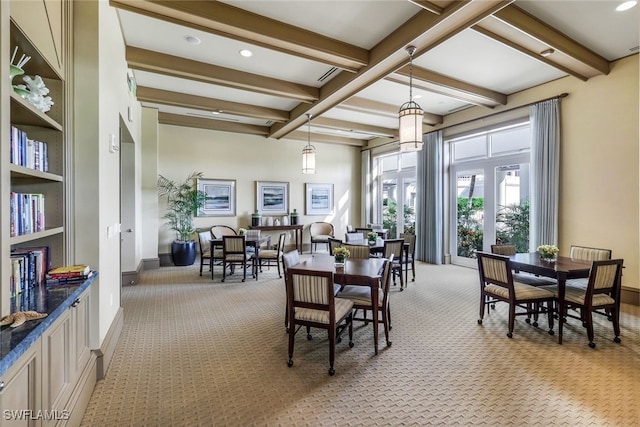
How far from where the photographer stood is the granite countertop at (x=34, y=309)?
1.24 meters

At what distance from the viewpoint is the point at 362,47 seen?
415cm

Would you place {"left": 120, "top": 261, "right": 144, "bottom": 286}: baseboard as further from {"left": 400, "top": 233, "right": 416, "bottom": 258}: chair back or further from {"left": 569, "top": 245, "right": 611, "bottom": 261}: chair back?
{"left": 569, "top": 245, "right": 611, "bottom": 261}: chair back

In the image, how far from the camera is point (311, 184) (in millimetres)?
9523

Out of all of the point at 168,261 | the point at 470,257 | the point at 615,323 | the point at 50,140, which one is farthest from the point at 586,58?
the point at 168,261

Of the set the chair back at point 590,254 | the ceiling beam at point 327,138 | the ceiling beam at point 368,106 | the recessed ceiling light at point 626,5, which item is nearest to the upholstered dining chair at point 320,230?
the ceiling beam at point 327,138

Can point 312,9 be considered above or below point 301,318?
above

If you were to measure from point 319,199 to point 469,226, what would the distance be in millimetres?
4330

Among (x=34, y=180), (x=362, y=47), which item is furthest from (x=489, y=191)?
(x=34, y=180)

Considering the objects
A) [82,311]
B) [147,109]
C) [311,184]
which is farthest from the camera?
[311,184]

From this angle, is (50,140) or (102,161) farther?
(102,161)

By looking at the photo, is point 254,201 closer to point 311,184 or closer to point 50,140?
point 311,184

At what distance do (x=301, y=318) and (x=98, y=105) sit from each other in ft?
8.09

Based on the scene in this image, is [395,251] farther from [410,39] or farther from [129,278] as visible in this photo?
[129,278]

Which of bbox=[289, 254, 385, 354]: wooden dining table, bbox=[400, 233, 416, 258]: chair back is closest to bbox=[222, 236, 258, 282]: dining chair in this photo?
bbox=[289, 254, 385, 354]: wooden dining table
